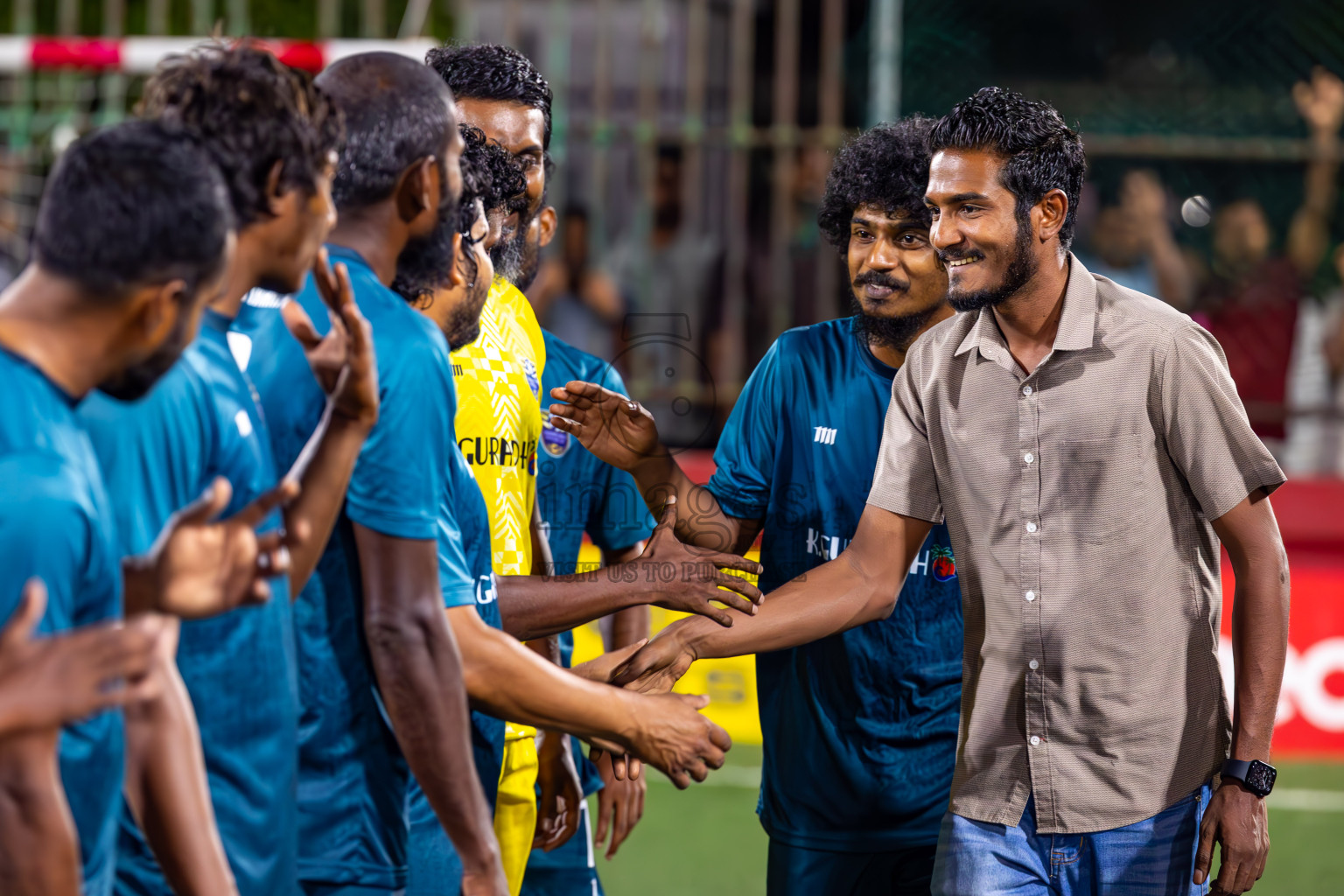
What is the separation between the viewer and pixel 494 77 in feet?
12.8

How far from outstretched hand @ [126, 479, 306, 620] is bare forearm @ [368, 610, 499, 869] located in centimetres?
42

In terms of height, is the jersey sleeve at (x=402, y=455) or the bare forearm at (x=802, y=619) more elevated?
the jersey sleeve at (x=402, y=455)

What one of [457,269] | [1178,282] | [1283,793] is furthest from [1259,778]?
[1178,282]

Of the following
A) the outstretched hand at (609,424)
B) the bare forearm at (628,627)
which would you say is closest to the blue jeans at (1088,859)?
the outstretched hand at (609,424)

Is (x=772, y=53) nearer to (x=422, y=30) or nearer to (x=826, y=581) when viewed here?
(x=422, y=30)

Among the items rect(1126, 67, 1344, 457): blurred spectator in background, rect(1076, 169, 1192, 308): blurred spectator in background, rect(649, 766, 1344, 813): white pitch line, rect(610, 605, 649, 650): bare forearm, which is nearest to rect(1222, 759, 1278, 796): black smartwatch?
rect(610, 605, 649, 650): bare forearm

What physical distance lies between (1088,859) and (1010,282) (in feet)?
4.04

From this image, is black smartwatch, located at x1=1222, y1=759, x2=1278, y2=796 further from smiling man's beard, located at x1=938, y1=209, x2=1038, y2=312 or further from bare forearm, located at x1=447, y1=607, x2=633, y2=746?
bare forearm, located at x1=447, y1=607, x2=633, y2=746

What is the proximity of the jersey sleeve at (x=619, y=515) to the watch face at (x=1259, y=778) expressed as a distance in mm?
1709

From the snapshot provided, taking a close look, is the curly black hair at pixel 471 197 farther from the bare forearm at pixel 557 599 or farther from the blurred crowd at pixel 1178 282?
the blurred crowd at pixel 1178 282

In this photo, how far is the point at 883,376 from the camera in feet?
12.3

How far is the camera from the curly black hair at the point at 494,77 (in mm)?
3895

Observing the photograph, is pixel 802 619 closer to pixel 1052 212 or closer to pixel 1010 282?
pixel 1010 282

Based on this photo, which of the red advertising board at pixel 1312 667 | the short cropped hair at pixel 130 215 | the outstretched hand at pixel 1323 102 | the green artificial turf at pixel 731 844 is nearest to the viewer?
the short cropped hair at pixel 130 215
